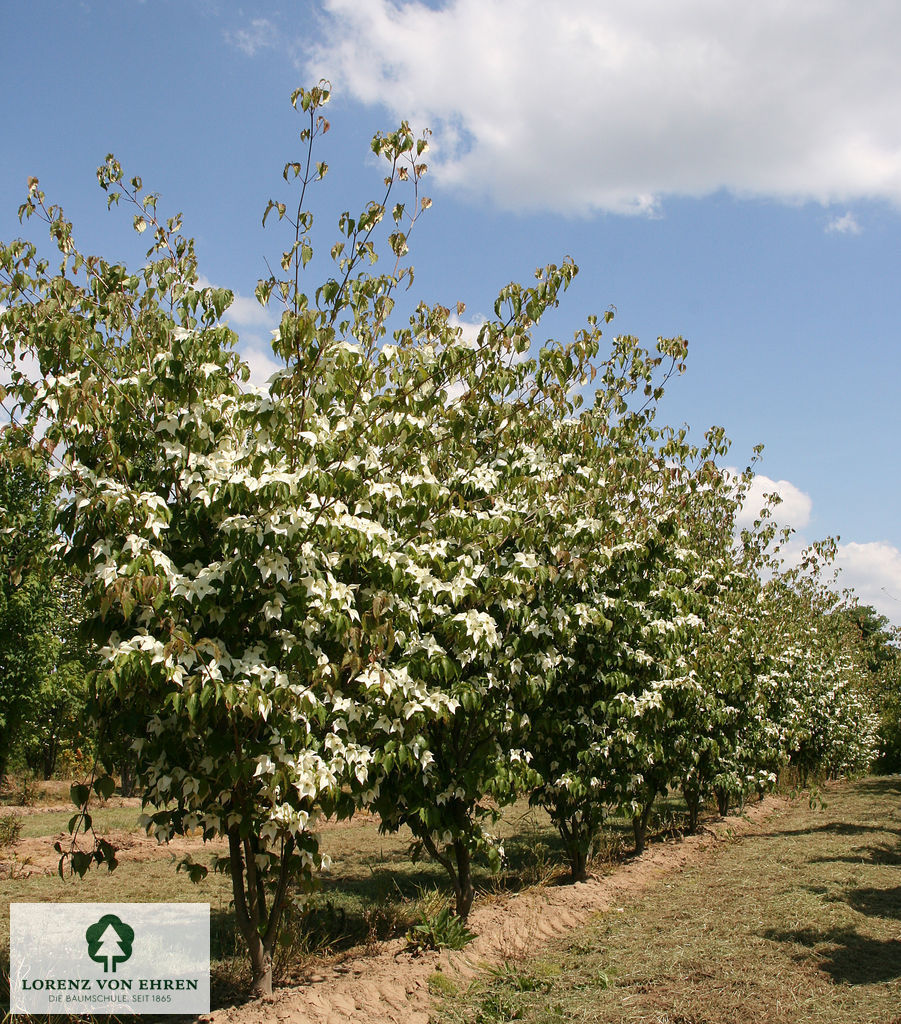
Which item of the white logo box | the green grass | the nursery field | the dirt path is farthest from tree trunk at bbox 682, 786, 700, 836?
the green grass

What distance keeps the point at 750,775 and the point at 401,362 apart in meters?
11.2

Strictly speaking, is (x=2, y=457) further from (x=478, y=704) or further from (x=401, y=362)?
(x=478, y=704)

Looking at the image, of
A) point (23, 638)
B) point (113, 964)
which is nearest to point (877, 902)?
point (113, 964)

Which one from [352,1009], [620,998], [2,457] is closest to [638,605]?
[620,998]

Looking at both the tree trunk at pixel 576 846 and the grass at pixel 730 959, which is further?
the tree trunk at pixel 576 846

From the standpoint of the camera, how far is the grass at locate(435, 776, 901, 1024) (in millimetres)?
5113

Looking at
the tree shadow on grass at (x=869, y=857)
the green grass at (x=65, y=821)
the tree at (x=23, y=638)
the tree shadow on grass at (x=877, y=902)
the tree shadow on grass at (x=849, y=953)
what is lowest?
the green grass at (x=65, y=821)

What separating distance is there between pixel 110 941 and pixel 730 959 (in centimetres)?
478

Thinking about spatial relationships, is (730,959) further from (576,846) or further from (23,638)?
(23,638)

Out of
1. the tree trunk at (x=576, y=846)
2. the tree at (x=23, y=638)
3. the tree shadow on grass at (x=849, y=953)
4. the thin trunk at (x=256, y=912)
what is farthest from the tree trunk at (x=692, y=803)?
Answer: the tree at (x=23, y=638)

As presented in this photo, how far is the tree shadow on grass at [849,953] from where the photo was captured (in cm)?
568

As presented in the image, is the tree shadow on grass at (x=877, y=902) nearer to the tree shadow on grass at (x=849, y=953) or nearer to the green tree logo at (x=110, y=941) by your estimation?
the tree shadow on grass at (x=849, y=953)

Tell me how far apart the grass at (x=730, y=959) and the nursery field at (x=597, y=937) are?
0.02 metres

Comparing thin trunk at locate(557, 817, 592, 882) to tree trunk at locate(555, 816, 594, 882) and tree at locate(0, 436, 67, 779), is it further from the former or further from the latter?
tree at locate(0, 436, 67, 779)
